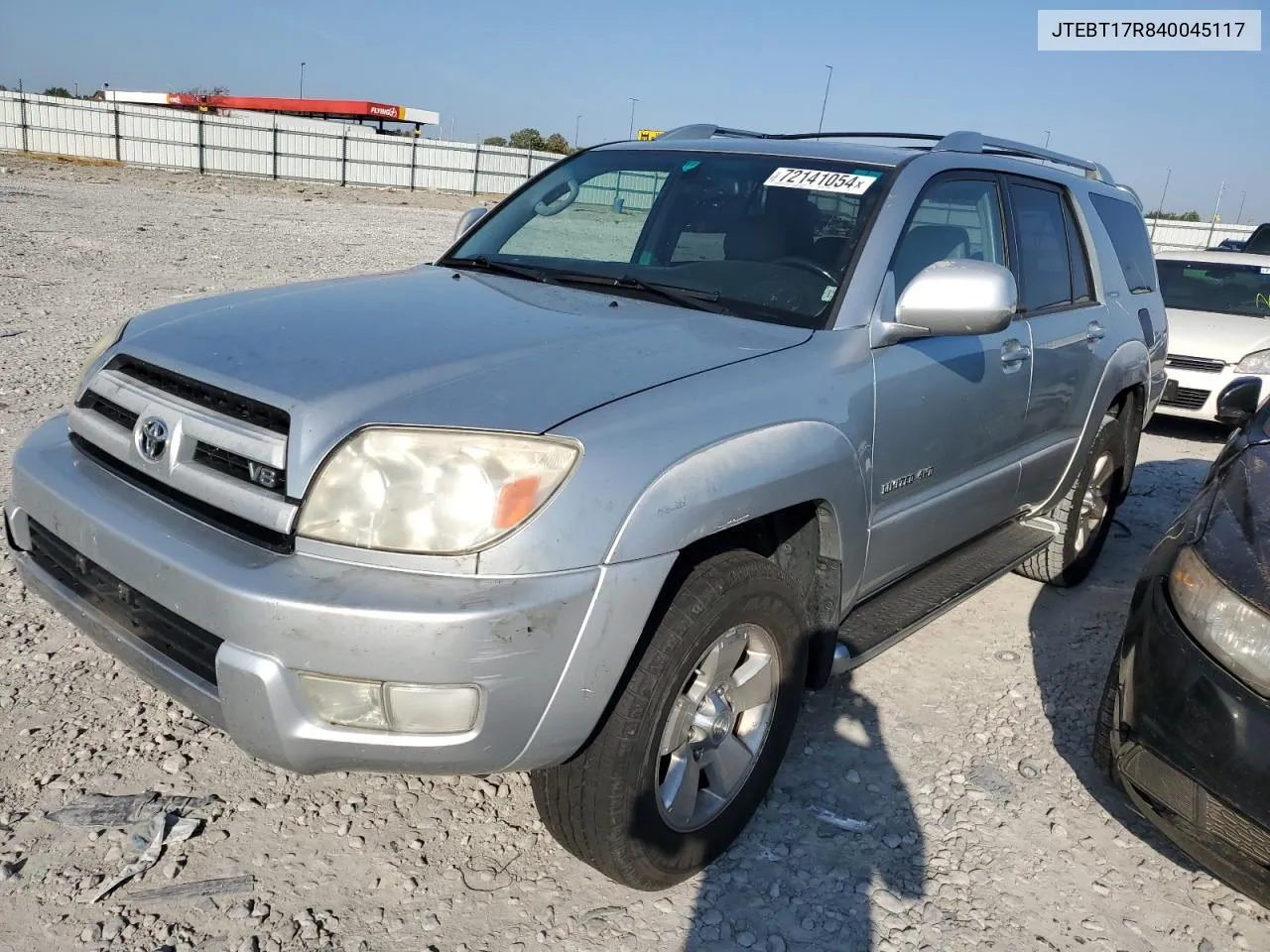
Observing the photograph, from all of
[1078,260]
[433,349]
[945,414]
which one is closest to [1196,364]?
[1078,260]

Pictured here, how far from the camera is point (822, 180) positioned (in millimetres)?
3176

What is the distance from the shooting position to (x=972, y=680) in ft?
12.2

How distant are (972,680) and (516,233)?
2374 millimetres

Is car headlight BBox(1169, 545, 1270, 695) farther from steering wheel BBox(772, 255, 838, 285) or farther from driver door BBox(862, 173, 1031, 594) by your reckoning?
steering wheel BBox(772, 255, 838, 285)

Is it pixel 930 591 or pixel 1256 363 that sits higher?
pixel 1256 363

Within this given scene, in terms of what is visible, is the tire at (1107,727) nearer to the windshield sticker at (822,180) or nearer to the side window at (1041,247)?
the side window at (1041,247)

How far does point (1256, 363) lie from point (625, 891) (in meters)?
7.86

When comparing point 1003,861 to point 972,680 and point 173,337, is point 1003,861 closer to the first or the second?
point 972,680

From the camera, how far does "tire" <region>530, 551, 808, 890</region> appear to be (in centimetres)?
217

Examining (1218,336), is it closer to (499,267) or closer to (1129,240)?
(1129,240)

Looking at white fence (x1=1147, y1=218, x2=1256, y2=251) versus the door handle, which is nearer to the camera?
the door handle

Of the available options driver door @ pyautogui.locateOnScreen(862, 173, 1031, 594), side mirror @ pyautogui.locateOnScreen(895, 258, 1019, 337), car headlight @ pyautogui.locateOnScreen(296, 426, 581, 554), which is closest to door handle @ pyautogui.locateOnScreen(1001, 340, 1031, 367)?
driver door @ pyautogui.locateOnScreen(862, 173, 1031, 594)

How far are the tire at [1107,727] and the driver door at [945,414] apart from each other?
0.68 meters

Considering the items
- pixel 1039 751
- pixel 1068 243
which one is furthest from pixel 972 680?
pixel 1068 243
